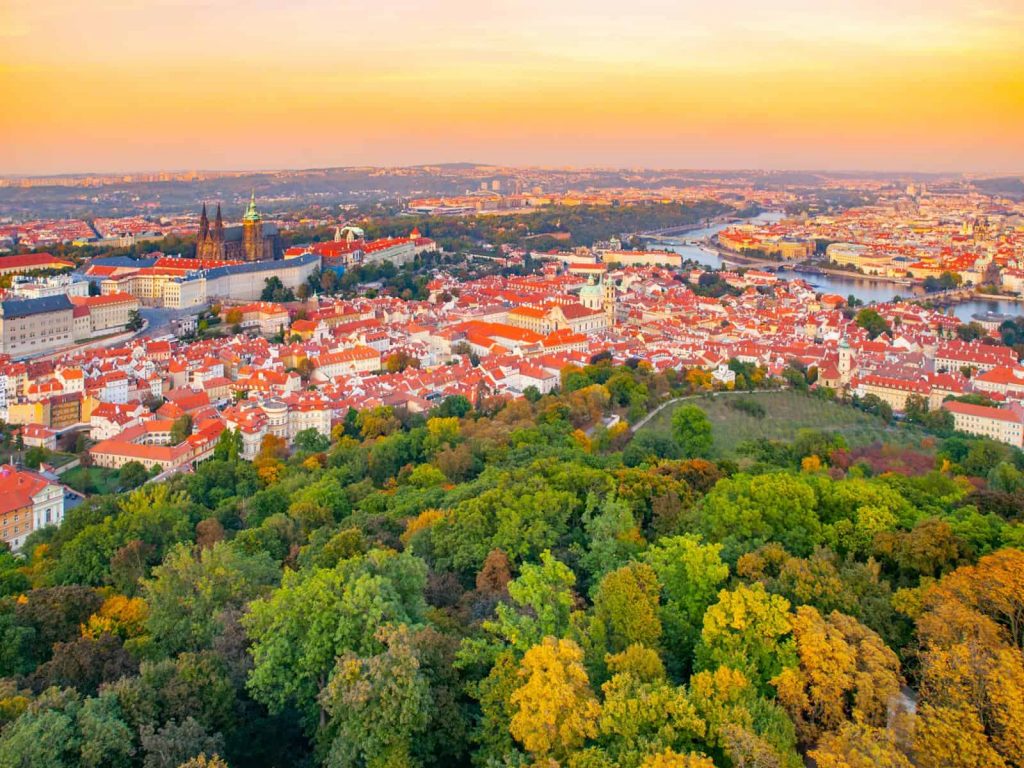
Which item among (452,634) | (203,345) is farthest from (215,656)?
(203,345)

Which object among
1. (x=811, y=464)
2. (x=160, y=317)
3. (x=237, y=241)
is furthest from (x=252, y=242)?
(x=811, y=464)

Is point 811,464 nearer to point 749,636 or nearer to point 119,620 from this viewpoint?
point 749,636

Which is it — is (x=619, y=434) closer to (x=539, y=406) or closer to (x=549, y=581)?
(x=539, y=406)

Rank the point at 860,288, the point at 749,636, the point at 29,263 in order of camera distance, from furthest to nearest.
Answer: the point at 860,288, the point at 29,263, the point at 749,636

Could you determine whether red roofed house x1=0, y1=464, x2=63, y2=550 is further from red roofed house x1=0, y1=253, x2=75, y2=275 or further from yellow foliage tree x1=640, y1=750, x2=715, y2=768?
red roofed house x1=0, y1=253, x2=75, y2=275

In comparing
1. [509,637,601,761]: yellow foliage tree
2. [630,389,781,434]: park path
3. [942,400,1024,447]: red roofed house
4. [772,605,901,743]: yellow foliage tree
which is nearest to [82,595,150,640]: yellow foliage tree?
[509,637,601,761]: yellow foliage tree

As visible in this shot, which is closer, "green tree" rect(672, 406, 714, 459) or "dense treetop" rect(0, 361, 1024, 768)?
"dense treetop" rect(0, 361, 1024, 768)
